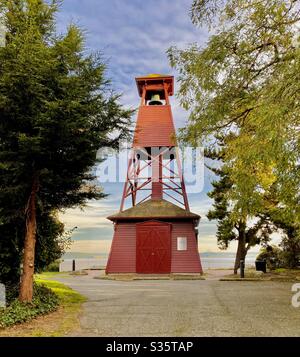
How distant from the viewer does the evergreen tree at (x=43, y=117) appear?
9789mm

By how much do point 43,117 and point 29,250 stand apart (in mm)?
3686

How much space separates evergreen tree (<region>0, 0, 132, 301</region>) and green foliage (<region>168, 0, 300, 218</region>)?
9.60ft

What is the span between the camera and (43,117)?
9.62 metres

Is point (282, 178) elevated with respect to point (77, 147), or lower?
lower

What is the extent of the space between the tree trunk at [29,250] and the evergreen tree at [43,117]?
26 millimetres

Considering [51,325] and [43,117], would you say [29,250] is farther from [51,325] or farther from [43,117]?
[43,117]

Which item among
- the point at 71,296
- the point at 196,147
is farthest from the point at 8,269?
the point at 196,147

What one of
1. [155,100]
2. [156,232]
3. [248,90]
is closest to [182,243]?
[156,232]

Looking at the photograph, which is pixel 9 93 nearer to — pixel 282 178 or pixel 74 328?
pixel 74 328

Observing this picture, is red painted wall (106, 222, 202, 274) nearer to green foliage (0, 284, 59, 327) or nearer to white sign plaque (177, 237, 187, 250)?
white sign plaque (177, 237, 187, 250)

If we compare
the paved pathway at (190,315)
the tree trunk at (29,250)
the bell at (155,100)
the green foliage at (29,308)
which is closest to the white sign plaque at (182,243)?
the bell at (155,100)

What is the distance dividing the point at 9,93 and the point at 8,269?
4.97 m

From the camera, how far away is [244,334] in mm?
8117

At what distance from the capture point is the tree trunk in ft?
34.9
